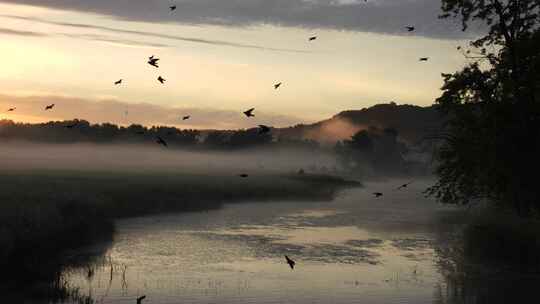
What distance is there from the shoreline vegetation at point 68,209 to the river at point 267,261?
1348 millimetres

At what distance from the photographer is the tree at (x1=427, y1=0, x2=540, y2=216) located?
38469 mm

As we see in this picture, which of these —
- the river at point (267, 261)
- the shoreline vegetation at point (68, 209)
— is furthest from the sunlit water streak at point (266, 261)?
the shoreline vegetation at point (68, 209)

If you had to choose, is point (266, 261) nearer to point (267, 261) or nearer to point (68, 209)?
point (267, 261)

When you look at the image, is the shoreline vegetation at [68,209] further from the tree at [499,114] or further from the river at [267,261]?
the tree at [499,114]

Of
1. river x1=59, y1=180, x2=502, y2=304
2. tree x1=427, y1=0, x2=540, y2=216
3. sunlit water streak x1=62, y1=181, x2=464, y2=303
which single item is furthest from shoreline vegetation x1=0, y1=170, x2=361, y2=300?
tree x1=427, y1=0, x2=540, y2=216

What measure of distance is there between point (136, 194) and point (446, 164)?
88.2 ft

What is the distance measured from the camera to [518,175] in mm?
39250

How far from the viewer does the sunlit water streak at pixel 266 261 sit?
26.8m

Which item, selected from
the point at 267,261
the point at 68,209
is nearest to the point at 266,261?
the point at 267,261

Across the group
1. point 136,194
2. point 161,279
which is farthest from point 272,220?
point 161,279

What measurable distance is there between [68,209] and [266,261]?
1300cm

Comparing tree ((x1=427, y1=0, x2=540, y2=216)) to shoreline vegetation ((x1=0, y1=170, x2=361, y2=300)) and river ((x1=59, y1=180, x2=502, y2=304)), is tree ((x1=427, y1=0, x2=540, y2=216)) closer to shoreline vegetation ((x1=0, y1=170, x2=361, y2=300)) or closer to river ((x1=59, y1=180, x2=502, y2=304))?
river ((x1=59, y1=180, x2=502, y2=304))

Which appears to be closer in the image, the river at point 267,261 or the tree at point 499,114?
the river at point 267,261

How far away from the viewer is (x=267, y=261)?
34500 mm
